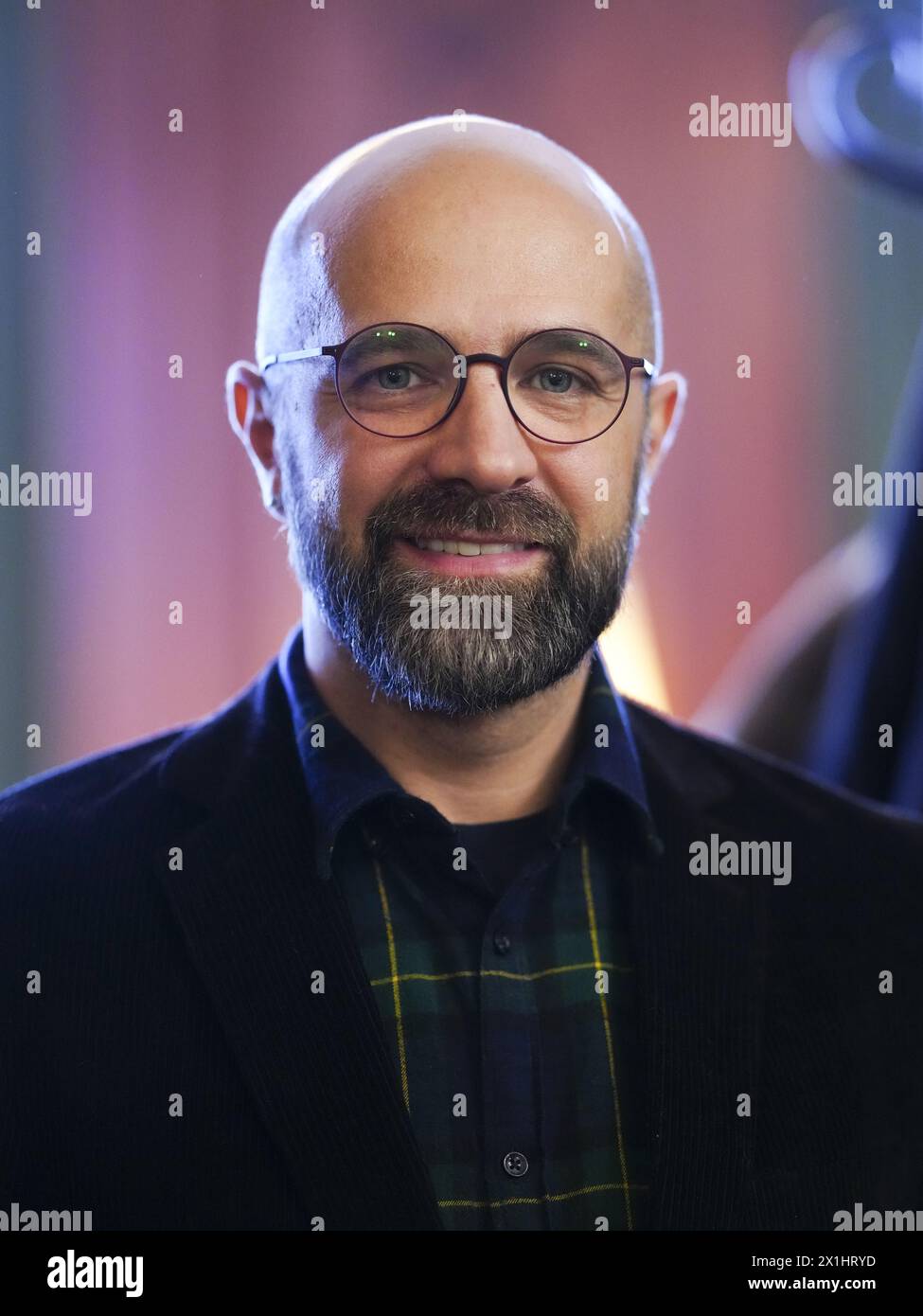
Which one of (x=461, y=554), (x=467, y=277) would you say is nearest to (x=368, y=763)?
(x=461, y=554)

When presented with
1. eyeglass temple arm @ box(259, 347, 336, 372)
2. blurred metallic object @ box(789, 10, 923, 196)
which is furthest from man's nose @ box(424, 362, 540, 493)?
blurred metallic object @ box(789, 10, 923, 196)

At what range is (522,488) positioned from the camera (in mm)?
1324

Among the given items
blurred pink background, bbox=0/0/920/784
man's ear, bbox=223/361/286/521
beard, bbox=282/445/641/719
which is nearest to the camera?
beard, bbox=282/445/641/719

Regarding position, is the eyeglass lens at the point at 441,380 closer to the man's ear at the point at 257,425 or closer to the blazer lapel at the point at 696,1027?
the man's ear at the point at 257,425

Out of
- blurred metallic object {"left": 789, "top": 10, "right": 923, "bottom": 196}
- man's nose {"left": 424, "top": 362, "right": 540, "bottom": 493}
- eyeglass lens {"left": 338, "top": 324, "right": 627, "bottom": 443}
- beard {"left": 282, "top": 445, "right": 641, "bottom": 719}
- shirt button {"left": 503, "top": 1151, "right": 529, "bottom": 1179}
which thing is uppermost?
blurred metallic object {"left": 789, "top": 10, "right": 923, "bottom": 196}

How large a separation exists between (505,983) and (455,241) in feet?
2.32

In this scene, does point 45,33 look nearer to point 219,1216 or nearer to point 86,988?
point 86,988

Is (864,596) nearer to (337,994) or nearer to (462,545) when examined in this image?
(462,545)

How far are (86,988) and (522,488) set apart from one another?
2.07 feet

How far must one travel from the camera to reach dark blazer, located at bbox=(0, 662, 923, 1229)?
4.04 feet

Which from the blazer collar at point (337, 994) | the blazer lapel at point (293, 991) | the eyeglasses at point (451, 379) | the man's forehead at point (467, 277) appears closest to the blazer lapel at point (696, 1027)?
the blazer collar at point (337, 994)

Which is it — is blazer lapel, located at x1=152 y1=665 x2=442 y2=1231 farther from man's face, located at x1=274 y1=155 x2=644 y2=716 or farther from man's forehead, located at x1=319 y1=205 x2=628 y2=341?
man's forehead, located at x1=319 y1=205 x2=628 y2=341

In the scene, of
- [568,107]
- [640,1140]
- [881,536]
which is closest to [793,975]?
[640,1140]

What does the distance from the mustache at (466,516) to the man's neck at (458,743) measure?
0.50 feet
